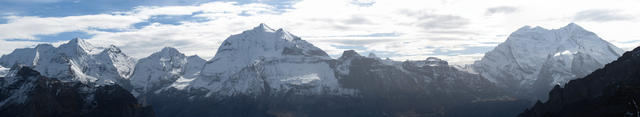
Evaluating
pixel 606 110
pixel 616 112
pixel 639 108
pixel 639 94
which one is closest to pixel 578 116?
pixel 606 110

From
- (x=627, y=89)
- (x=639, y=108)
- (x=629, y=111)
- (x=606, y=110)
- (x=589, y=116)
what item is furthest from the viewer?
(x=589, y=116)

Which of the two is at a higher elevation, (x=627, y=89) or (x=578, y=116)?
(x=627, y=89)

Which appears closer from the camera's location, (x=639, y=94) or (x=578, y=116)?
(x=639, y=94)

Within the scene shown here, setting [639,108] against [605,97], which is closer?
[639,108]

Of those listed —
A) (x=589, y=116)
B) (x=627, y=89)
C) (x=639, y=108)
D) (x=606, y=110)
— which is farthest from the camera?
(x=589, y=116)

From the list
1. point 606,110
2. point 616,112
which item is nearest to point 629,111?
point 616,112

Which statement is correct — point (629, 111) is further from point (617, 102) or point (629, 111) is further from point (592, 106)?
point (592, 106)

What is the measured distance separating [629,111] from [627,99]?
1038 cm

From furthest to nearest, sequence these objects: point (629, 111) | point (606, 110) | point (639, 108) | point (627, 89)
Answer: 1. point (606, 110)
2. point (627, 89)
3. point (629, 111)
4. point (639, 108)

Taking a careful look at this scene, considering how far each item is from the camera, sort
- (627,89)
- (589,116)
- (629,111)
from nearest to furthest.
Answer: (629,111) → (627,89) → (589,116)

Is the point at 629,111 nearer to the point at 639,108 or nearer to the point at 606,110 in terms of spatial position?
the point at 639,108

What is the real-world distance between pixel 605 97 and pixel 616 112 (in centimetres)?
3118

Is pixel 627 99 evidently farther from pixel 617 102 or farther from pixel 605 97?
pixel 605 97

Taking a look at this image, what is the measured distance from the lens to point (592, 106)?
197500mm
